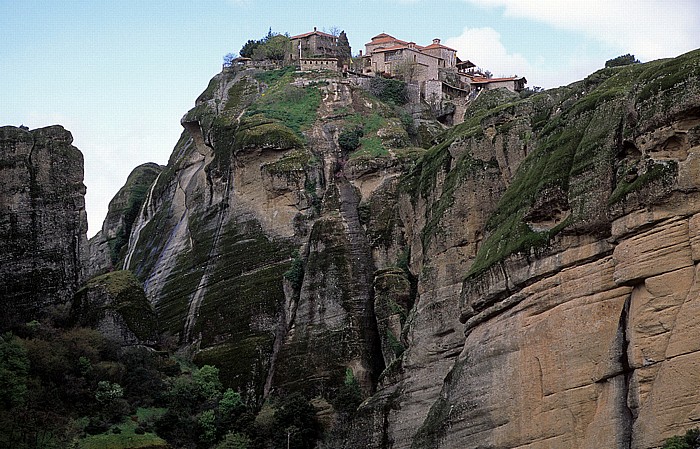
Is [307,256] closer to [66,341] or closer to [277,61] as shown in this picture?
[66,341]

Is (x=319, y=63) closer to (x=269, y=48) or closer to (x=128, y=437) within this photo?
(x=269, y=48)

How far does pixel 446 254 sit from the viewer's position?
69.9 metres

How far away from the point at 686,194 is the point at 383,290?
Answer: 98.0 ft

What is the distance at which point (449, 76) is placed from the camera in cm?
10925

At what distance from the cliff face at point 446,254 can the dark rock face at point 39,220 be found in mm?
8065

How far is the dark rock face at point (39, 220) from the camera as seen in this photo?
266ft

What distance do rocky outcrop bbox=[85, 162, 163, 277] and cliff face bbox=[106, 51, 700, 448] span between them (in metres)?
2.64

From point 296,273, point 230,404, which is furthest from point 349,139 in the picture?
point 230,404

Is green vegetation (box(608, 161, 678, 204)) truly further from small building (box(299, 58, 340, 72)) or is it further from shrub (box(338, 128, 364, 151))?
small building (box(299, 58, 340, 72))

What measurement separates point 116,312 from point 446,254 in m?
19.5

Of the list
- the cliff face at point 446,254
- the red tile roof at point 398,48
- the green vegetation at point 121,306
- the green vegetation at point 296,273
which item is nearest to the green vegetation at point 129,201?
the cliff face at point 446,254

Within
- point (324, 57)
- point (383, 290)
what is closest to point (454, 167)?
point (383, 290)

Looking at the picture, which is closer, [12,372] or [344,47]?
[12,372]

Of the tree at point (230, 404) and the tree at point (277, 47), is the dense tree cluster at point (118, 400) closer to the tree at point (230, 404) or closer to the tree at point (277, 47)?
the tree at point (230, 404)
